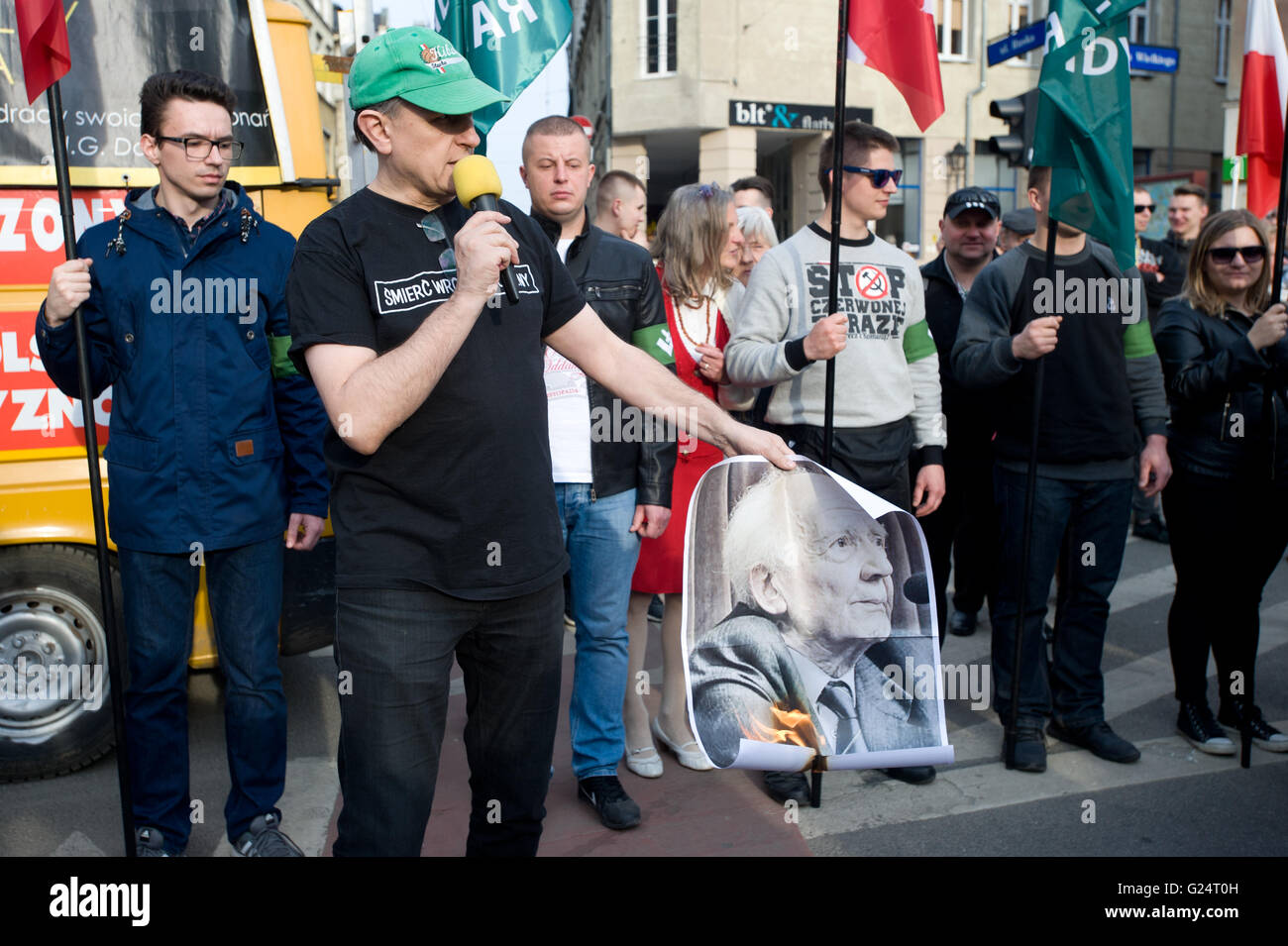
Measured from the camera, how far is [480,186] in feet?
7.39

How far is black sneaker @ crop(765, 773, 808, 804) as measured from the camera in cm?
399

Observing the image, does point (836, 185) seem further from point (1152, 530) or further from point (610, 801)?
point (1152, 530)

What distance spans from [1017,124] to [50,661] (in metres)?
7.86

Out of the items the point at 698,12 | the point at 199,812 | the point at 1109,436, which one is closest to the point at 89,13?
the point at 199,812

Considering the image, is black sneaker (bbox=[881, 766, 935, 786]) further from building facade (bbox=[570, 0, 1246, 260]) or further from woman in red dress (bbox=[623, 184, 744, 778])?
building facade (bbox=[570, 0, 1246, 260])

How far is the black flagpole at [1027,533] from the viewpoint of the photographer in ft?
13.3

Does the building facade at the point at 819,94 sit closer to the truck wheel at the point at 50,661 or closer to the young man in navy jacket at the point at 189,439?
the truck wheel at the point at 50,661

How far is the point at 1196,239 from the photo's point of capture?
448 centimetres

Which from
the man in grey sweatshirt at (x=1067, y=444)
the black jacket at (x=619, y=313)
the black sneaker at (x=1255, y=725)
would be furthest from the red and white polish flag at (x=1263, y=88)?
the black jacket at (x=619, y=313)

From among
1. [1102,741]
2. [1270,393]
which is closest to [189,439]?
[1102,741]

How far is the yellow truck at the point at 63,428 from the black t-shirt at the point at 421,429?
6.71 ft
